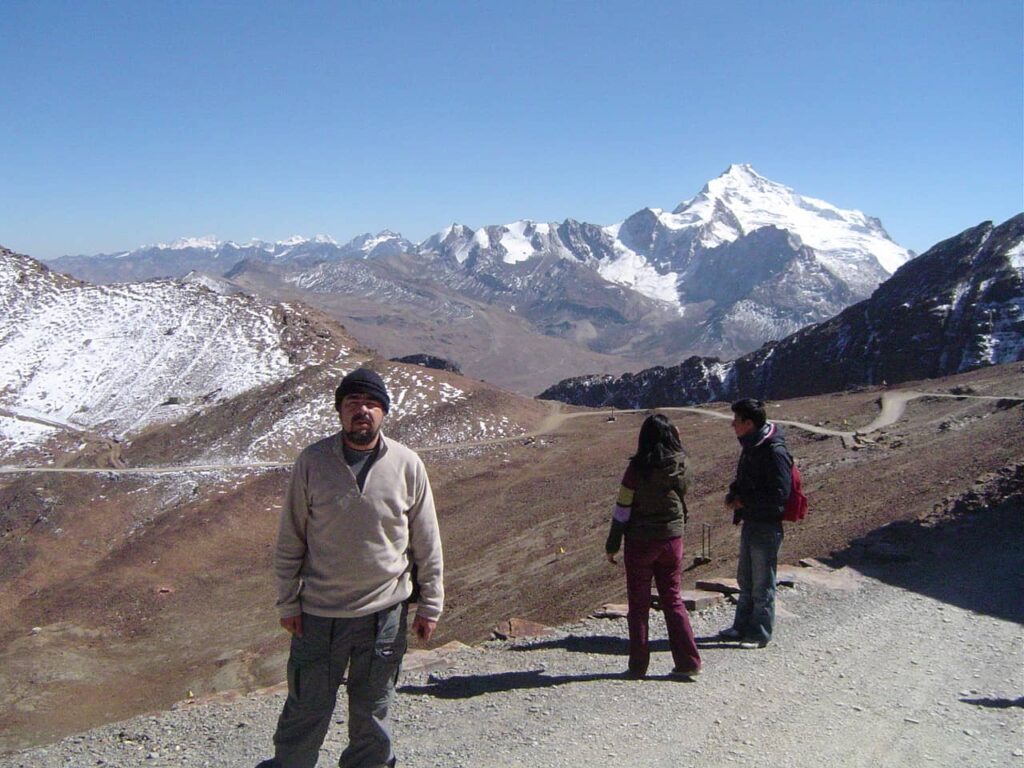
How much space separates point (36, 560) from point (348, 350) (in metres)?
34.7

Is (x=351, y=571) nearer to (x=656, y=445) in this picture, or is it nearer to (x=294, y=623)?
(x=294, y=623)

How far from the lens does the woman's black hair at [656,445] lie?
7926mm

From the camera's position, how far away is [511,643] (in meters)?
→ 10.7

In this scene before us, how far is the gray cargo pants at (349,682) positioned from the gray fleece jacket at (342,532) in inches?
5.8

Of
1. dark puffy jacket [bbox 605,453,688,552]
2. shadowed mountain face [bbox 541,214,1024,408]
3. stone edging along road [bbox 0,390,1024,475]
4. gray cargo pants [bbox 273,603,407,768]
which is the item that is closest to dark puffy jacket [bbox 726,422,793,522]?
dark puffy jacket [bbox 605,453,688,552]

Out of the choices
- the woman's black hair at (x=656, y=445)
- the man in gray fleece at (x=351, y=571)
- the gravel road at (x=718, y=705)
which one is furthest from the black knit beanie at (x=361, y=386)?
the gravel road at (x=718, y=705)

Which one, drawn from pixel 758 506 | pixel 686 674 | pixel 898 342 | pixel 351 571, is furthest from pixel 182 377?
pixel 898 342

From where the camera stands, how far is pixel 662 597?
8.29 metres

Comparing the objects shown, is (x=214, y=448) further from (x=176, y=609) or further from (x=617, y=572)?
(x=617, y=572)

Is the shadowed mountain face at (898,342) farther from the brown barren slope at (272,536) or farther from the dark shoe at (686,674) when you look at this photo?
the dark shoe at (686,674)

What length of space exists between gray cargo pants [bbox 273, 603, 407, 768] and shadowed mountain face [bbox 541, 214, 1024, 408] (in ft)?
265

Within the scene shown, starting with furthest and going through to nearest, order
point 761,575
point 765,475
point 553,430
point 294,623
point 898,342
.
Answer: point 898,342, point 553,430, point 761,575, point 765,475, point 294,623

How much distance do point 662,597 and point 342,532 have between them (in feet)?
13.4

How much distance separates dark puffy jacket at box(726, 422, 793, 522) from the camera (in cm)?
891
